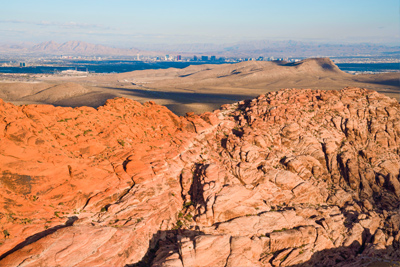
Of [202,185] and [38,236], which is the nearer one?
[38,236]

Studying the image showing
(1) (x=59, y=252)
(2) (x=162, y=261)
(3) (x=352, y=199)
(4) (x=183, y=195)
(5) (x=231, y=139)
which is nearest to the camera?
(1) (x=59, y=252)

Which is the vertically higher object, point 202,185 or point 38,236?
point 202,185

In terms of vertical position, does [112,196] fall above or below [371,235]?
above

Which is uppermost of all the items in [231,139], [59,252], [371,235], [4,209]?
[231,139]

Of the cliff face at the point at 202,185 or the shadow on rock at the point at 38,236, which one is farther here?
the cliff face at the point at 202,185

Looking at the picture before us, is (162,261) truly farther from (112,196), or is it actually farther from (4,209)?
(4,209)

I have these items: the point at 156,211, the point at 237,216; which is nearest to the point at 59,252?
the point at 156,211

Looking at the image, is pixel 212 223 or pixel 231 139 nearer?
pixel 212 223

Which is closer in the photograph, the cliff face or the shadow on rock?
the shadow on rock
